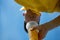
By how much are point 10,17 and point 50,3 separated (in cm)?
74

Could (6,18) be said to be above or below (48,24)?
above

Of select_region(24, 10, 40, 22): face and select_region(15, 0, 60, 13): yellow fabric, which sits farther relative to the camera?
select_region(24, 10, 40, 22): face

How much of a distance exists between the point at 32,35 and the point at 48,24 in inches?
2.4

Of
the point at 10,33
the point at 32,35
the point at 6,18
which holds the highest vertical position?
the point at 6,18

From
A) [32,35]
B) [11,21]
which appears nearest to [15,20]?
[11,21]

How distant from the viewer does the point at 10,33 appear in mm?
1157

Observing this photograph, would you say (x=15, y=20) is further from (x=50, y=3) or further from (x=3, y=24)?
(x=50, y=3)

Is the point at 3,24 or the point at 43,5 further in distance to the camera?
the point at 3,24

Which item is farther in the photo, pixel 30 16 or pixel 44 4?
pixel 30 16

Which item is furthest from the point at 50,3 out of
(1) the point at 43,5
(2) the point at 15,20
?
(2) the point at 15,20

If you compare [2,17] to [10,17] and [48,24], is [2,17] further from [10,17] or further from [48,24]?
[48,24]

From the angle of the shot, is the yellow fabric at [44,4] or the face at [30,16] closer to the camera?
the yellow fabric at [44,4]

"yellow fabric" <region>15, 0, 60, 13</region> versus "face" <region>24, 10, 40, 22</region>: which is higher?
"face" <region>24, 10, 40, 22</region>

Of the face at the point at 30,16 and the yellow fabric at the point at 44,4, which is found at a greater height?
the face at the point at 30,16
